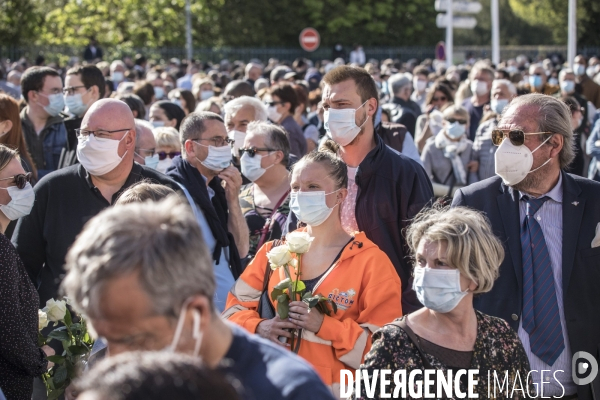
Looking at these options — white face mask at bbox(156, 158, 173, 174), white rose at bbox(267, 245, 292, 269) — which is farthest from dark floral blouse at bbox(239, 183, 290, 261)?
white rose at bbox(267, 245, 292, 269)

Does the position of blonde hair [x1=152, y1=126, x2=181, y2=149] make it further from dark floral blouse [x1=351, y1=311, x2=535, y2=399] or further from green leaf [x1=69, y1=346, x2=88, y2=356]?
dark floral blouse [x1=351, y1=311, x2=535, y2=399]

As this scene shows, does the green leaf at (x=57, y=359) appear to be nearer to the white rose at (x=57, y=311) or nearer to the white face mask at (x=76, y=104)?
the white rose at (x=57, y=311)

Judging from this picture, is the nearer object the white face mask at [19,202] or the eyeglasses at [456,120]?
the white face mask at [19,202]

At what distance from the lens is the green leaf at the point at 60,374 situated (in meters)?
4.30

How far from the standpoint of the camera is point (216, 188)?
6.46 m

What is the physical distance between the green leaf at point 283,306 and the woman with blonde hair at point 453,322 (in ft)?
2.51

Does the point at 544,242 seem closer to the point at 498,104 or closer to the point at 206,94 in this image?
the point at 498,104

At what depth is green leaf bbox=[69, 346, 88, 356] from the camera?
4.35 meters

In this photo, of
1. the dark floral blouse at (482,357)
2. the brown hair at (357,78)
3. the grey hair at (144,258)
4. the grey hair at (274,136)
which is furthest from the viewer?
the grey hair at (274,136)

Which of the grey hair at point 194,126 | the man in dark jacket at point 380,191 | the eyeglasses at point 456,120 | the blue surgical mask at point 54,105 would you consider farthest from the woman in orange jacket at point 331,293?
the eyeglasses at point 456,120

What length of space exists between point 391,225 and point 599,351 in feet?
4.60

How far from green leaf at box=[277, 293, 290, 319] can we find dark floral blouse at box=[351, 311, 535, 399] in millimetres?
794

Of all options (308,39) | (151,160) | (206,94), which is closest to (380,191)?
(151,160)

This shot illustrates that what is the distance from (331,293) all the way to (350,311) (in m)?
0.13
